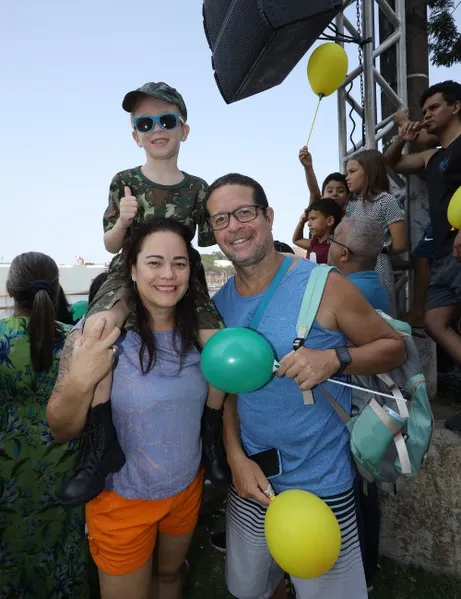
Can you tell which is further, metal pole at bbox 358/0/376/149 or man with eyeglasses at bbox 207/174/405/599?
metal pole at bbox 358/0/376/149

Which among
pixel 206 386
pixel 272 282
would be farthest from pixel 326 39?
pixel 206 386

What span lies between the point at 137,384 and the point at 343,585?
118 cm

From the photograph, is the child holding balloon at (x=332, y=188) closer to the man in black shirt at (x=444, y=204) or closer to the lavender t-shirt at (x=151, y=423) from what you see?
the man in black shirt at (x=444, y=204)

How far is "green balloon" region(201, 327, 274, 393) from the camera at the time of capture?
1.42 metres

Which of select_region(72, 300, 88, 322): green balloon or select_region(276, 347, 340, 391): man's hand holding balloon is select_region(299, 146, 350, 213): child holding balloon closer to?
select_region(72, 300, 88, 322): green balloon

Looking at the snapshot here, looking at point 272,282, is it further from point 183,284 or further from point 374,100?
point 374,100

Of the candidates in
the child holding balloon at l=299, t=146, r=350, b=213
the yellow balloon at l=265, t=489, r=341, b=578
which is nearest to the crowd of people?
the yellow balloon at l=265, t=489, r=341, b=578

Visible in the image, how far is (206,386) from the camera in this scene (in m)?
1.78

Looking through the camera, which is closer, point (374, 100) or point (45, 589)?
point (45, 589)

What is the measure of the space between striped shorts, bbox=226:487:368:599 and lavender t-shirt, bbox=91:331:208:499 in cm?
38

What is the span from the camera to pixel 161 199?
2164mm

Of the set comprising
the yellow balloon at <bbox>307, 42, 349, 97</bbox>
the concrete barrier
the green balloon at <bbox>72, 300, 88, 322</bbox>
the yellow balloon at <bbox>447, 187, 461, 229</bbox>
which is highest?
the yellow balloon at <bbox>307, 42, 349, 97</bbox>

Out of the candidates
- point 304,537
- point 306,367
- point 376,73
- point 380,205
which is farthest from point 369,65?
point 304,537

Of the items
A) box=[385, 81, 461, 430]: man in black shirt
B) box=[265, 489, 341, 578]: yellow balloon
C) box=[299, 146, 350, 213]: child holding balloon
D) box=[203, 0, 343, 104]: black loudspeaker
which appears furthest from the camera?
box=[299, 146, 350, 213]: child holding balloon
